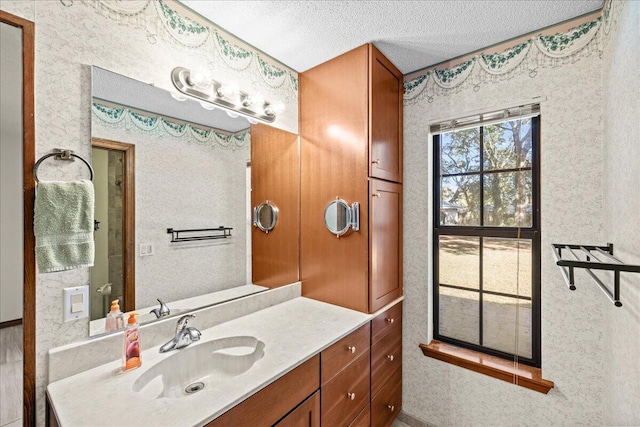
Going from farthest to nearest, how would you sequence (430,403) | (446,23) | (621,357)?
(430,403) → (446,23) → (621,357)

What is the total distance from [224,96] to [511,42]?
1708 mm

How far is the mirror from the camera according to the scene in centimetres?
118

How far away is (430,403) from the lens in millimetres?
1942

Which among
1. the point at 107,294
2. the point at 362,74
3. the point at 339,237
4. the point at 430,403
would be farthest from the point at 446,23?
the point at 430,403

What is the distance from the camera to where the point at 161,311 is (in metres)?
1.31

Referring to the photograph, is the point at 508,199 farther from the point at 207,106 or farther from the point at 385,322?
the point at 207,106

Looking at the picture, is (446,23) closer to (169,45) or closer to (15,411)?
(169,45)

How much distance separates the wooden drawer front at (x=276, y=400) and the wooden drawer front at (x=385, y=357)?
1.90 feet

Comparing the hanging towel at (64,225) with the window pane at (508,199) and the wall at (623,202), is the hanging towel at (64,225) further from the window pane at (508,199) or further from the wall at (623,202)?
the window pane at (508,199)

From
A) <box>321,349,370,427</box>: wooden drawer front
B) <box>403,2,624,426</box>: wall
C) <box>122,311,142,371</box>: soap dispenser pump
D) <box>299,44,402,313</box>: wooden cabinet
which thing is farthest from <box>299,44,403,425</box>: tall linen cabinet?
<box>122,311,142,371</box>: soap dispenser pump

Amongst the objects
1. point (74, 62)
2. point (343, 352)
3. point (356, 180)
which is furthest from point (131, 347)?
point (356, 180)

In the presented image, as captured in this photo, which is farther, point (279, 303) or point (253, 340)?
point (279, 303)

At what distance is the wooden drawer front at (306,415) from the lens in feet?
3.66

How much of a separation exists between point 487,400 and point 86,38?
2756mm
